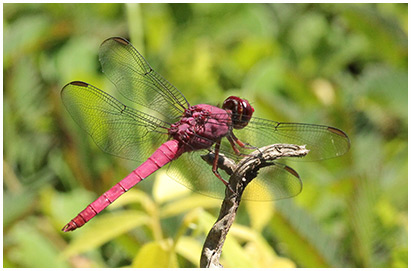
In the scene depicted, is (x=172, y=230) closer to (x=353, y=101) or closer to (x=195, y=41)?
(x=353, y=101)

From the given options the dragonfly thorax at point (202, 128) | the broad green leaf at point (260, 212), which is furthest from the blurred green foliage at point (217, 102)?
the dragonfly thorax at point (202, 128)

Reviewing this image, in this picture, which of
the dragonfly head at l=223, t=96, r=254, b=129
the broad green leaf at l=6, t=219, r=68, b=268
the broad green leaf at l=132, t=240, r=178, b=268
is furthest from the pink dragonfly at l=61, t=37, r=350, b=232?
the broad green leaf at l=6, t=219, r=68, b=268

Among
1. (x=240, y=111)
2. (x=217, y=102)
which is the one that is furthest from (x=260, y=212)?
(x=217, y=102)

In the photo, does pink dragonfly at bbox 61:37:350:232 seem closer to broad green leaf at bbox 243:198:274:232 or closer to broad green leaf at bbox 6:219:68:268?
broad green leaf at bbox 243:198:274:232

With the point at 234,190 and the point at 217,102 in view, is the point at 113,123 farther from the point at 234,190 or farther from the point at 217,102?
the point at 217,102

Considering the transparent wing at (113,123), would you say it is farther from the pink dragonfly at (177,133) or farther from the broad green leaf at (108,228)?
the broad green leaf at (108,228)

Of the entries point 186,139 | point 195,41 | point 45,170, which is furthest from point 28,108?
point 186,139
